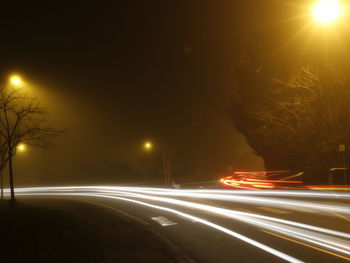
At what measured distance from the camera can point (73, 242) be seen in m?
10.1

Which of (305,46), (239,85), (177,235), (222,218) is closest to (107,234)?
(177,235)

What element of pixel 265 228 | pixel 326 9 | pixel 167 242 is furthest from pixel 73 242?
pixel 326 9

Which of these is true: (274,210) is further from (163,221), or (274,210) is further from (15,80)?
(15,80)

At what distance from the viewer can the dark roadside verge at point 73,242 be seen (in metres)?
8.32

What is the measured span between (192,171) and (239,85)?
27482mm

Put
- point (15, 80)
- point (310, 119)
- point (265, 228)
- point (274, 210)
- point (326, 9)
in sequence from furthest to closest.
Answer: point (310, 119) → point (15, 80) → point (274, 210) → point (326, 9) → point (265, 228)

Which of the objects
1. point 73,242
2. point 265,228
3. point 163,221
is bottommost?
point 163,221

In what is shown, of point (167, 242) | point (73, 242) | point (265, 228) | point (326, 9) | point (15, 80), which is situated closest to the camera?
point (73, 242)

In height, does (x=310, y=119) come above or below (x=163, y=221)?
above

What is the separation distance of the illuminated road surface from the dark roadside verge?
102 centimetres

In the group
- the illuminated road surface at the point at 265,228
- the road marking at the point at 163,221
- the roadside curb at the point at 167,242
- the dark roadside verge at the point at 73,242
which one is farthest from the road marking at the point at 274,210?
the dark roadside verge at the point at 73,242

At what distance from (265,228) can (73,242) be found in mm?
5762

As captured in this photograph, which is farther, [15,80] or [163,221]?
[15,80]

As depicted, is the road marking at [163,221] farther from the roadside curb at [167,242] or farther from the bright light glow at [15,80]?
the bright light glow at [15,80]
